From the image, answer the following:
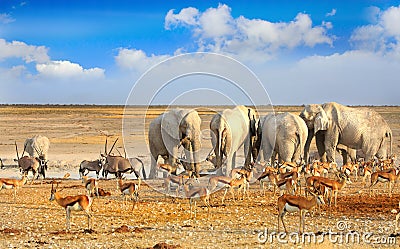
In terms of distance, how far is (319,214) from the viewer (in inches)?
567

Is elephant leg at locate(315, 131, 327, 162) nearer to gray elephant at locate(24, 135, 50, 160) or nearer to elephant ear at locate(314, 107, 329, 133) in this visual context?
elephant ear at locate(314, 107, 329, 133)

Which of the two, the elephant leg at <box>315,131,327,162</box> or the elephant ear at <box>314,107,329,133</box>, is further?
Result: the elephant leg at <box>315,131,327,162</box>

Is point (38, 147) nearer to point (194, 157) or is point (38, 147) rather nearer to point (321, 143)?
point (194, 157)

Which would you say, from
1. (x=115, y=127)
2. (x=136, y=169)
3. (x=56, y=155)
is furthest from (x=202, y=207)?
(x=115, y=127)

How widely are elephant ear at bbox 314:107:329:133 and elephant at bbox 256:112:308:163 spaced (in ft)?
4.39

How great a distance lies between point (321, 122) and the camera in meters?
26.1

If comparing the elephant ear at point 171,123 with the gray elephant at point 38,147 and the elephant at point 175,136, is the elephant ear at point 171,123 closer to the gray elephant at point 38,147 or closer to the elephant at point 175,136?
the elephant at point 175,136

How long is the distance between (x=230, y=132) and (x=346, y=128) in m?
7.25

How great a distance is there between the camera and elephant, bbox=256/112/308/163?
2420 centimetres

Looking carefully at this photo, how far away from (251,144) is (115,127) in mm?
35803

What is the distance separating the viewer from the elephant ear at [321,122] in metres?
26.1

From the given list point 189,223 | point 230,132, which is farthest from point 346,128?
point 189,223

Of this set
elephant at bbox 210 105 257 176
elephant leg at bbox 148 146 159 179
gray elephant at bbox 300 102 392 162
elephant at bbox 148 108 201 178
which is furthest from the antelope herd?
gray elephant at bbox 300 102 392 162

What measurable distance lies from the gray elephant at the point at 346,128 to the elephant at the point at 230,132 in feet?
11.4
